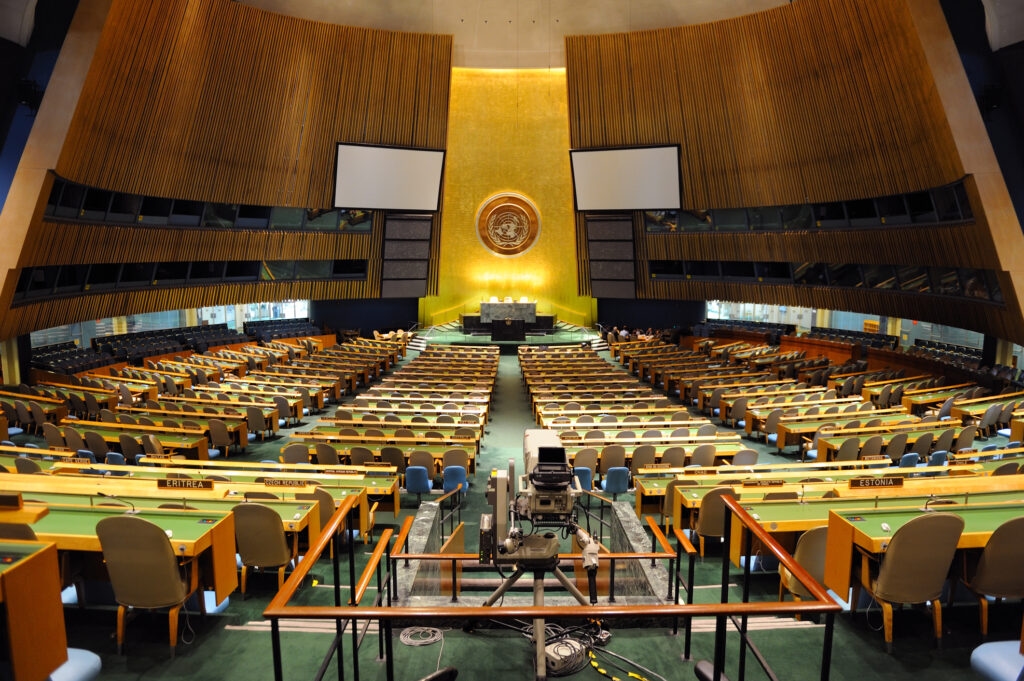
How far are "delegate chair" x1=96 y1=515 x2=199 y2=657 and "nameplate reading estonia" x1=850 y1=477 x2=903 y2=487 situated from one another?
622 cm

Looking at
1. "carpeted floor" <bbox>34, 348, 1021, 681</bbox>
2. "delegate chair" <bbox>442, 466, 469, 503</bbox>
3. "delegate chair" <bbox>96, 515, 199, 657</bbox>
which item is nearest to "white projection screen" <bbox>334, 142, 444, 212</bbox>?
"delegate chair" <bbox>442, 466, 469, 503</bbox>

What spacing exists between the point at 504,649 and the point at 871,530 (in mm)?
2880

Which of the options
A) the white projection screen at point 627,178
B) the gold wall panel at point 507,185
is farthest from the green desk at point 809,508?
the gold wall panel at point 507,185

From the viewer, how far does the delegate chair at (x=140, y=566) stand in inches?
178

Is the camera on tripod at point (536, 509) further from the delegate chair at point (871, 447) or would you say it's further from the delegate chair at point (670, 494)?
the delegate chair at point (871, 447)

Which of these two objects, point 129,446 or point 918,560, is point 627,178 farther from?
point 918,560

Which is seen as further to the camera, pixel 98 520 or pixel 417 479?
pixel 417 479

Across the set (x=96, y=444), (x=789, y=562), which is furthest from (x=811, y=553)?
(x=96, y=444)

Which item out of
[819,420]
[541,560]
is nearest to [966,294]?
[819,420]

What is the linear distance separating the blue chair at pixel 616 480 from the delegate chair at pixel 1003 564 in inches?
197

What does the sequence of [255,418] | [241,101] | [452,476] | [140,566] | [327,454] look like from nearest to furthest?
[140,566]
[452,476]
[327,454]
[255,418]
[241,101]

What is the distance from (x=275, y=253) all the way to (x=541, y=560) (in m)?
23.3

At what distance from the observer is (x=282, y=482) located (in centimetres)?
755

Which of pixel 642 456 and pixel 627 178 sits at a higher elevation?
pixel 627 178
